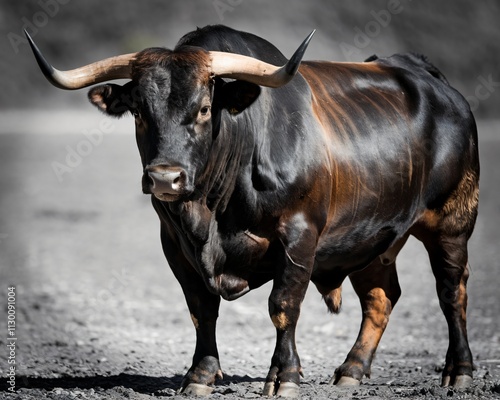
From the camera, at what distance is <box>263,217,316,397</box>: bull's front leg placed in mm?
7000

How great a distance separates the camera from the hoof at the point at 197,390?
24.2 feet

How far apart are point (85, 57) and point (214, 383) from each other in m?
65.8

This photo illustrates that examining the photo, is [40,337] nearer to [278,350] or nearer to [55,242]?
[278,350]

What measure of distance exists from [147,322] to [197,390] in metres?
4.38

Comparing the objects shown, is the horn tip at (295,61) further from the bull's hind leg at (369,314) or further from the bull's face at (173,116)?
the bull's hind leg at (369,314)

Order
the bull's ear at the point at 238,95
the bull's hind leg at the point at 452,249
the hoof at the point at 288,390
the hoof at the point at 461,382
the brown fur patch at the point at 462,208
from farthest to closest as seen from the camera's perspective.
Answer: the brown fur patch at the point at 462,208, the bull's hind leg at the point at 452,249, the hoof at the point at 461,382, the hoof at the point at 288,390, the bull's ear at the point at 238,95

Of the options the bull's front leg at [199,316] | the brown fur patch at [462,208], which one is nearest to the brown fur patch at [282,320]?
the bull's front leg at [199,316]

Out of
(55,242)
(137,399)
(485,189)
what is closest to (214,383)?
(137,399)

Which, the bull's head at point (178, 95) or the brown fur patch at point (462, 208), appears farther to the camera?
the brown fur patch at point (462, 208)

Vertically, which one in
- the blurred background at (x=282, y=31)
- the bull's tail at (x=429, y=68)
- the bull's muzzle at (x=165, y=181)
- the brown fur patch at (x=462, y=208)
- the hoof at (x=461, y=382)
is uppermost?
the blurred background at (x=282, y=31)

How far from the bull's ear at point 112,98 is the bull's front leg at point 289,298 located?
132 centimetres

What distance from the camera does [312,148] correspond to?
7195 mm

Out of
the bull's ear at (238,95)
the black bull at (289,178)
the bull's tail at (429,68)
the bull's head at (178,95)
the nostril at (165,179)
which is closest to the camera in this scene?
the nostril at (165,179)

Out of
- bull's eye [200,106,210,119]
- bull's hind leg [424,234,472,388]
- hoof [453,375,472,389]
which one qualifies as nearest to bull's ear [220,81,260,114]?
bull's eye [200,106,210,119]
